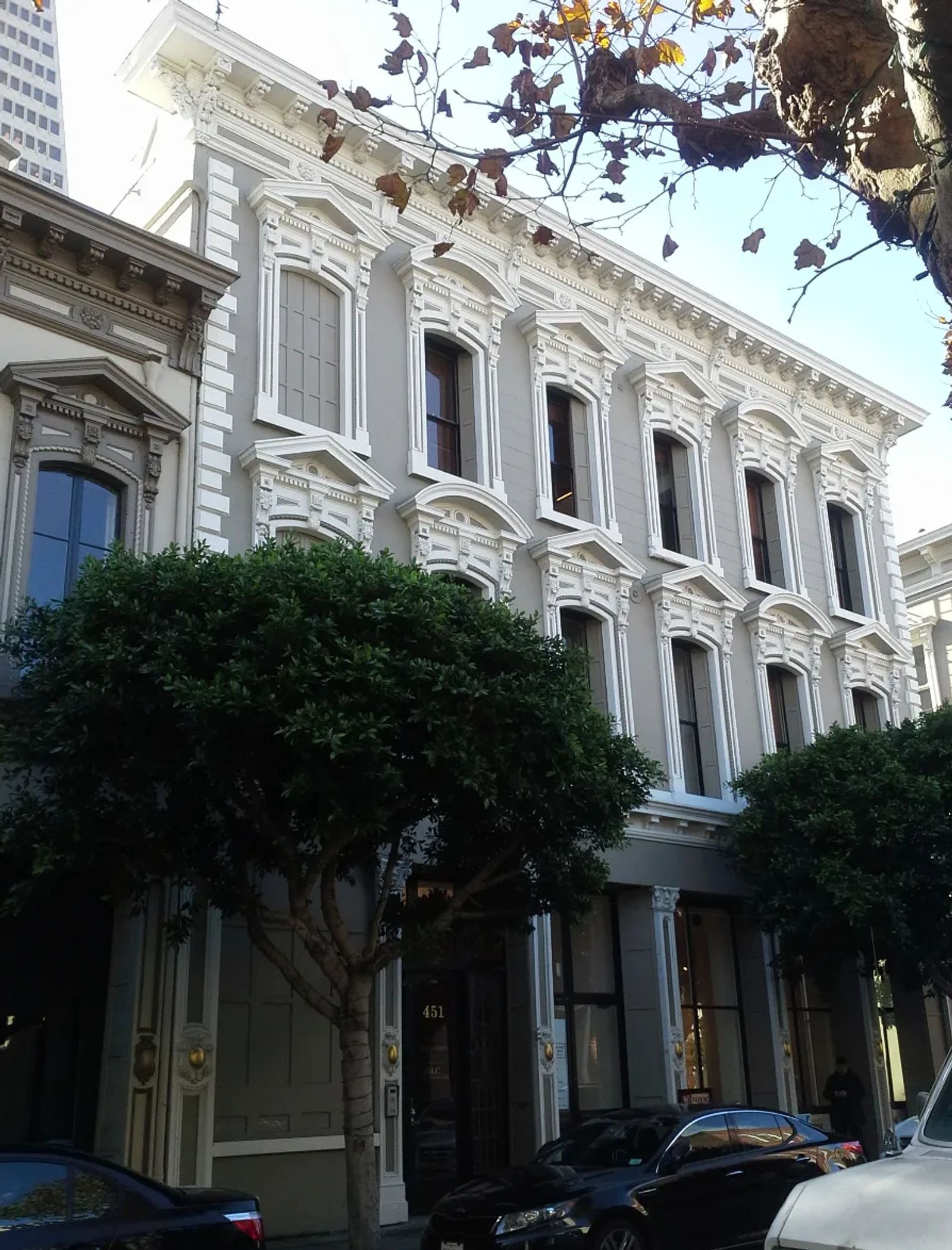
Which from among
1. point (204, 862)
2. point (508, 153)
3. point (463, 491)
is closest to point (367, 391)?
point (463, 491)

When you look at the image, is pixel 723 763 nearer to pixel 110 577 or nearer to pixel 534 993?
pixel 534 993

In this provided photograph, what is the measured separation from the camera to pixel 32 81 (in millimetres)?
126750

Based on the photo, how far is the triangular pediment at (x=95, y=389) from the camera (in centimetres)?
1492

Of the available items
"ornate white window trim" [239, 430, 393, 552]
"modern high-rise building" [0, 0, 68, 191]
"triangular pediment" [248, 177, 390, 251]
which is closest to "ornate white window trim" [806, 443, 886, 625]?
"triangular pediment" [248, 177, 390, 251]

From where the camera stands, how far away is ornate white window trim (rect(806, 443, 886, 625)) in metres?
25.7

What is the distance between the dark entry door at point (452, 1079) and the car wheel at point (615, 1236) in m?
6.17

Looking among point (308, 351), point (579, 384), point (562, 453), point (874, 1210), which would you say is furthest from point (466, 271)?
point (874, 1210)

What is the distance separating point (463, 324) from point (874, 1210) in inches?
681

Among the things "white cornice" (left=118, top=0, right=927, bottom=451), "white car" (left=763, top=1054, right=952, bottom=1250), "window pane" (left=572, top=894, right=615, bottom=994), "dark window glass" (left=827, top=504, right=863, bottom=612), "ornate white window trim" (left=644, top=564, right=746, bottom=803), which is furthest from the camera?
"dark window glass" (left=827, top=504, right=863, bottom=612)

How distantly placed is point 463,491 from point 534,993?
7.09 m

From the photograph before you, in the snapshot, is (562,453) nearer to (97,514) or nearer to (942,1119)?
(97,514)

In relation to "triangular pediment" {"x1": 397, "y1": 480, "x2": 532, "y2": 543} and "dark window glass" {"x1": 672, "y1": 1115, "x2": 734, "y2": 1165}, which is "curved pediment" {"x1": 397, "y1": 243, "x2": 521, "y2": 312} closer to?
"triangular pediment" {"x1": 397, "y1": 480, "x2": 532, "y2": 543}

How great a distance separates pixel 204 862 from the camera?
1303cm

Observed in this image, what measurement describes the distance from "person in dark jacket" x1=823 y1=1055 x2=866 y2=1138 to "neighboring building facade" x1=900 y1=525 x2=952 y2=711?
670 inches
